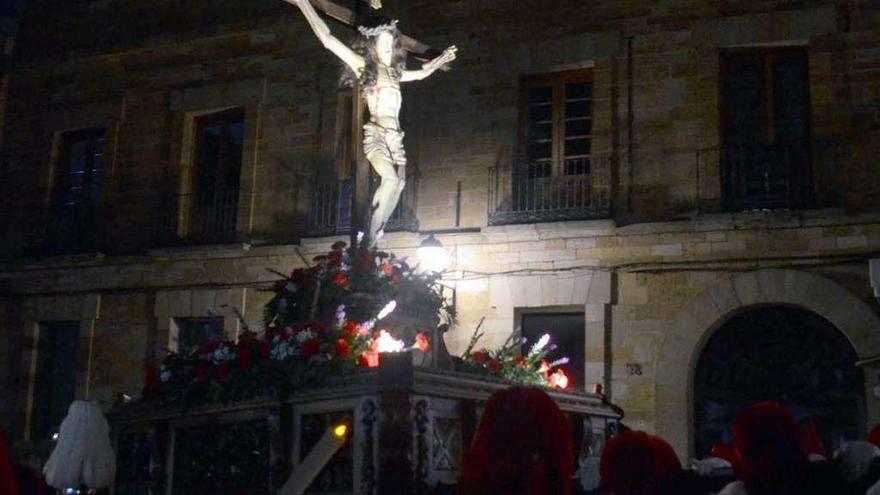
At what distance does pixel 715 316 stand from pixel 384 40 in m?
5.29

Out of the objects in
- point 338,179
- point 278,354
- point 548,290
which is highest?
point 338,179

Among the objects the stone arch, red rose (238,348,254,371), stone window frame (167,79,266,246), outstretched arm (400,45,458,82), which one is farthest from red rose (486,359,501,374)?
stone window frame (167,79,266,246)

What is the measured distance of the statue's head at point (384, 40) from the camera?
992cm

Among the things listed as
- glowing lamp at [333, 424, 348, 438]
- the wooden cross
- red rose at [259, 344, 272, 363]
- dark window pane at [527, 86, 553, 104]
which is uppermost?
dark window pane at [527, 86, 553, 104]

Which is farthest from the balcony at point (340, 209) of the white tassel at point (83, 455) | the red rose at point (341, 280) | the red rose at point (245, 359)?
the red rose at point (245, 359)

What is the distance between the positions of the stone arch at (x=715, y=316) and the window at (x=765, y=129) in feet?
2.94

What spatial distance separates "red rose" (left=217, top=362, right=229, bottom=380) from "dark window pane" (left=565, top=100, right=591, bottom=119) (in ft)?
24.4

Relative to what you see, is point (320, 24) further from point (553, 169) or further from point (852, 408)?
point (852, 408)

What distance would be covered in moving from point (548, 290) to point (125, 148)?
7.08m

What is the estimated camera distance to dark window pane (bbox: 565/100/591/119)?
47.1 ft

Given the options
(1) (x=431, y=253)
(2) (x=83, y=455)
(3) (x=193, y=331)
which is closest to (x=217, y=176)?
(3) (x=193, y=331)

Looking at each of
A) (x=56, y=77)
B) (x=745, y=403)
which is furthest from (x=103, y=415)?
(x=56, y=77)

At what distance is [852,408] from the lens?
12.3m

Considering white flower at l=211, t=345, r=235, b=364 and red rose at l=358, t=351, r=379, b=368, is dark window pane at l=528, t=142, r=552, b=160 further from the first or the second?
white flower at l=211, t=345, r=235, b=364
